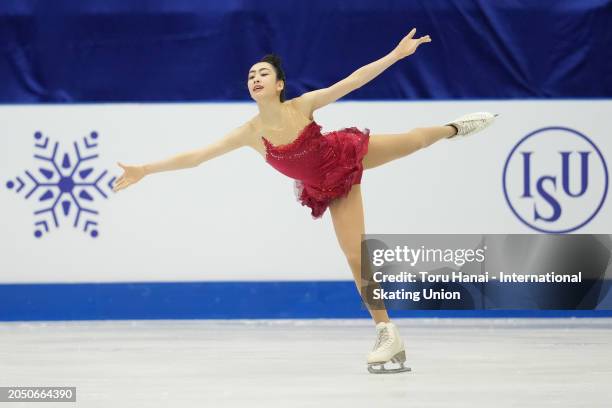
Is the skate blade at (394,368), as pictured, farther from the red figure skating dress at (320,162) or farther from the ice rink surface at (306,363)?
the red figure skating dress at (320,162)

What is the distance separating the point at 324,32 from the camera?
7.20m

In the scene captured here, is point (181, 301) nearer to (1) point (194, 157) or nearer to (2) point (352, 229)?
(1) point (194, 157)

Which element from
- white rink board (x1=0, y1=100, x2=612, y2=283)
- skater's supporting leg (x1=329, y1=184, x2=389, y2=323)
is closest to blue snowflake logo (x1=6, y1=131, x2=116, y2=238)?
white rink board (x1=0, y1=100, x2=612, y2=283)

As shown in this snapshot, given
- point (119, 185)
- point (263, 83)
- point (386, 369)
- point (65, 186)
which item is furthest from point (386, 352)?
point (65, 186)

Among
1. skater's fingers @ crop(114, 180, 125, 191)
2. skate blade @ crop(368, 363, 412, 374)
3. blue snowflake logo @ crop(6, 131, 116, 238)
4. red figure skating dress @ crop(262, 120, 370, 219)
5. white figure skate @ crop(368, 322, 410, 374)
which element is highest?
blue snowflake logo @ crop(6, 131, 116, 238)

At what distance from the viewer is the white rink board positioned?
7023 mm

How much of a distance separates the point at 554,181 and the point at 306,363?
9.74 feet

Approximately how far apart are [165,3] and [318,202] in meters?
3.09

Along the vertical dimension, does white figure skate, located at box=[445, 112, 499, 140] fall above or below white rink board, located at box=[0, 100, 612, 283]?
below

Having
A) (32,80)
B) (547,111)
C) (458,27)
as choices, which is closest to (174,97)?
(32,80)

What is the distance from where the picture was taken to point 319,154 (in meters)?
4.52

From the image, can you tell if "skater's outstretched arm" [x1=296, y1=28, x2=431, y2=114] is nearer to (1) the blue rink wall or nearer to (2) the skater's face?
(2) the skater's face

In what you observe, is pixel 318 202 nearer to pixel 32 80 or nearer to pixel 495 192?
pixel 495 192

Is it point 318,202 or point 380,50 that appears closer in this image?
point 318,202
